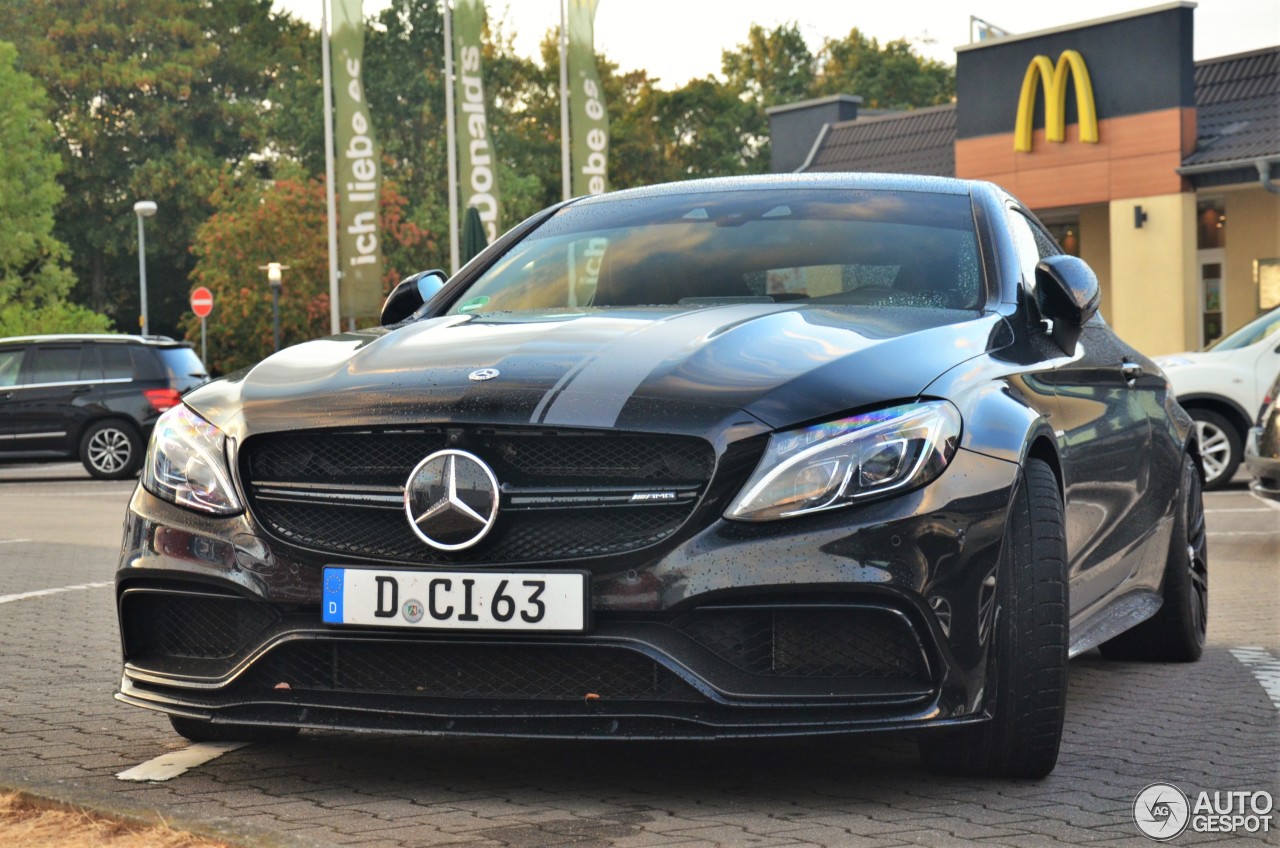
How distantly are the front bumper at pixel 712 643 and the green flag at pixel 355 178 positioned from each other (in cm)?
3024

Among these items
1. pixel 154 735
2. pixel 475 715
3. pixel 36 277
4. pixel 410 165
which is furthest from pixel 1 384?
pixel 410 165

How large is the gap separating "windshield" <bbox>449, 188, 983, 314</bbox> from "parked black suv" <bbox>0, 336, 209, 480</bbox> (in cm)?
1688

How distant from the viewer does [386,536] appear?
3.71 m

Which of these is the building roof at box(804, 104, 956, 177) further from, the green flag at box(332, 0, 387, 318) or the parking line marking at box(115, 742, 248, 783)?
the parking line marking at box(115, 742, 248, 783)

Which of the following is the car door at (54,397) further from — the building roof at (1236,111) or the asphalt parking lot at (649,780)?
the asphalt parking lot at (649,780)

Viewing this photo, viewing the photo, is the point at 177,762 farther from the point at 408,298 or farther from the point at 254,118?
the point at 254,118

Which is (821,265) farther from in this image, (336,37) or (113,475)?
(336,37)

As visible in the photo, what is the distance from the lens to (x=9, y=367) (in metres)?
21.6

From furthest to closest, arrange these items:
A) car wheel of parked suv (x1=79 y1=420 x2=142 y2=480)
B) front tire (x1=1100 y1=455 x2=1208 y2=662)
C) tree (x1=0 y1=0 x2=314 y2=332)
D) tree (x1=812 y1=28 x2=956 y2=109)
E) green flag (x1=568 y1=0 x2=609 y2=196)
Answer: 1. tree (x1=812 y1=28 x2=956 y2=109)
2. tree (x1=0 y1=0 x2=314 y2=332)
3. green flag (x1=568 y1=0 x2=609 y2=196)
4. car wheel of parked suv (x1=79 y1=420 x2=142 y2=480)
5. front tire (x1=1100 y1=455 x2=1208 y2=662)

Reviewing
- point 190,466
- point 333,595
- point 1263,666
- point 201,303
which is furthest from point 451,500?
point 201,303

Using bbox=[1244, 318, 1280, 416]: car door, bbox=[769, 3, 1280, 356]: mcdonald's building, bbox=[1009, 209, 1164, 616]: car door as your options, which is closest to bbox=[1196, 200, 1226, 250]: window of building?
bbox=[769, 3, 1280, 356]: mcdonald's building

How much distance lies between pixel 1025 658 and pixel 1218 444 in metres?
11.9

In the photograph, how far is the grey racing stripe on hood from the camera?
144 inches

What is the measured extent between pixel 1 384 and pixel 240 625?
Result: 18977mm
